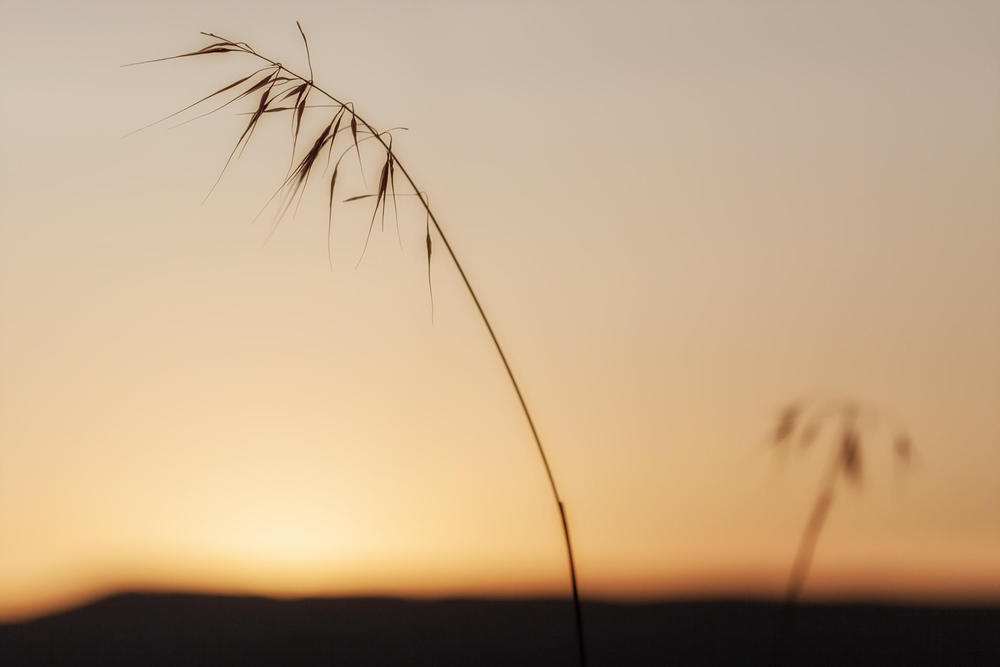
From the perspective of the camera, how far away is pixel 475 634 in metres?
1.45

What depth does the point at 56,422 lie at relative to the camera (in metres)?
1.51

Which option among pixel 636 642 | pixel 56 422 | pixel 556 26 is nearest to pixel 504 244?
pixel 556 26

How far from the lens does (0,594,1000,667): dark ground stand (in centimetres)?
140

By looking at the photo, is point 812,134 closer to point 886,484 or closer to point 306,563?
point 886,484

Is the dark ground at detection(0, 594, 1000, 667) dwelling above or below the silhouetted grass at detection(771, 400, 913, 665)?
below

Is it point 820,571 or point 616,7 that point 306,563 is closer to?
point 820,571

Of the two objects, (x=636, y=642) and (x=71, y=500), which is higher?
(x=71, y=500)

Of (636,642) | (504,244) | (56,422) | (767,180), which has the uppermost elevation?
(767,180)

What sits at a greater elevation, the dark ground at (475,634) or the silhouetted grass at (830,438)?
the silhouetted grass at (830,438)

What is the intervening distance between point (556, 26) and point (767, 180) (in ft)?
1.43

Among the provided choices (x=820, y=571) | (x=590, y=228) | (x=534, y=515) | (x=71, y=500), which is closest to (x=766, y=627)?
(x=820, y=571)

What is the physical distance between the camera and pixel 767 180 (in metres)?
1.46

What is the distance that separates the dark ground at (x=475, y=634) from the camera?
55.1 inches

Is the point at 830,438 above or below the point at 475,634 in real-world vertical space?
above
